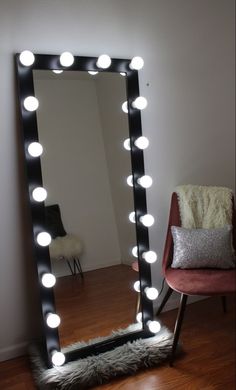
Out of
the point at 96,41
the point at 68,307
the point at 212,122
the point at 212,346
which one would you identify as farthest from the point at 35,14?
the point at 212,346

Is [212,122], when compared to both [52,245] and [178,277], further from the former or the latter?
[52,245]

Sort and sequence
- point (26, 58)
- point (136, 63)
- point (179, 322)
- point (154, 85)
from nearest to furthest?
point (26, 58), point (179, 322), point (136, 63), point (154, 85)

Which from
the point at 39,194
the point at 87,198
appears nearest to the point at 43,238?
the point at 39,194

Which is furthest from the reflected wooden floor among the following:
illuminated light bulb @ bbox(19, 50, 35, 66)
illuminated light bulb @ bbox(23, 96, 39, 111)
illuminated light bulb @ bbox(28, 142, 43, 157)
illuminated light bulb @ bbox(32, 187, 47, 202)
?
illuminated light bulb @ bbox(19, 50, 35, 66)

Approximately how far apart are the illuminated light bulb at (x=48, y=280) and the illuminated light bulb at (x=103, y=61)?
38.8 inches

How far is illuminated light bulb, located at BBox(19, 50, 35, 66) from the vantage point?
1.53 meters

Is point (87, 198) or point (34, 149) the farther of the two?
point (87, 198)

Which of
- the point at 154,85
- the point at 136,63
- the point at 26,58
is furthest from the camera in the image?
the point at 154,85

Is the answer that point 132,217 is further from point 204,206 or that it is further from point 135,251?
point 204,206

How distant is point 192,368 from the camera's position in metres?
1.61

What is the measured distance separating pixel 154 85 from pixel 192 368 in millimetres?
1421

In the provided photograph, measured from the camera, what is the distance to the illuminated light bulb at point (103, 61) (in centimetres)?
167

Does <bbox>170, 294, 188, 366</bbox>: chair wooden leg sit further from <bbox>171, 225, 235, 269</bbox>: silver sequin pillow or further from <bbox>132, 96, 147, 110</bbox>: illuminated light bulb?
<bbox>132, 96, 147, 110</bbox>: illuminated light bulb

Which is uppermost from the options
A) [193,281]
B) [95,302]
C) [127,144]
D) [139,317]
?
[127,144]
